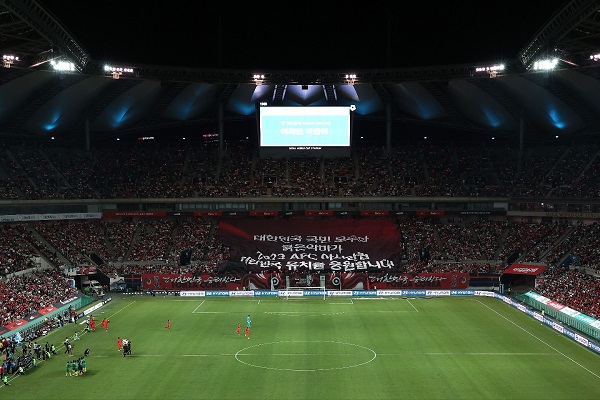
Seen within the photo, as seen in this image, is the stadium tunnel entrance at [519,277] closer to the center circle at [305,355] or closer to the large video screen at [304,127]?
the large video screen at [304,127]

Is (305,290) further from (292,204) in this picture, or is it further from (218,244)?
(292,204)

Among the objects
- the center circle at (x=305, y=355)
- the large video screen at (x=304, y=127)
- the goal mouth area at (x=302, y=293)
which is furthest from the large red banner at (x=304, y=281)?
the center circle at (x=305, y=355)

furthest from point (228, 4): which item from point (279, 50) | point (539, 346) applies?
point (539, 346)

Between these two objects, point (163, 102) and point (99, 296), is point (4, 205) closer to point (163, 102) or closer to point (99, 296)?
point (99, 296)

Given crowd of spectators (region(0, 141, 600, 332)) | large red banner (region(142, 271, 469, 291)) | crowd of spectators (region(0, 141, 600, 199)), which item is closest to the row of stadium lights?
crowd of spectators (region(0, 141, 600, 199))

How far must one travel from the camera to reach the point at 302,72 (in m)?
68.9

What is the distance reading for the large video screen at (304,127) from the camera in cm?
7994

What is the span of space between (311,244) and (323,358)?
3588cm

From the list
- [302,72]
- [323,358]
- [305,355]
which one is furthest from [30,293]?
[302,72]

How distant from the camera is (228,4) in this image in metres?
71.3

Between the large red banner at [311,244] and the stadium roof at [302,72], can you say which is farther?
the large red banner at [311,244]

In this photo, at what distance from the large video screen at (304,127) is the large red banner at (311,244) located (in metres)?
9.87

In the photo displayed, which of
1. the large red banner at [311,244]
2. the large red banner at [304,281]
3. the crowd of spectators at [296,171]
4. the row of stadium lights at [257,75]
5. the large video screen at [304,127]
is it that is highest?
the row of stadium lights at [257,75]

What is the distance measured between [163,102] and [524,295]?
147 feet
